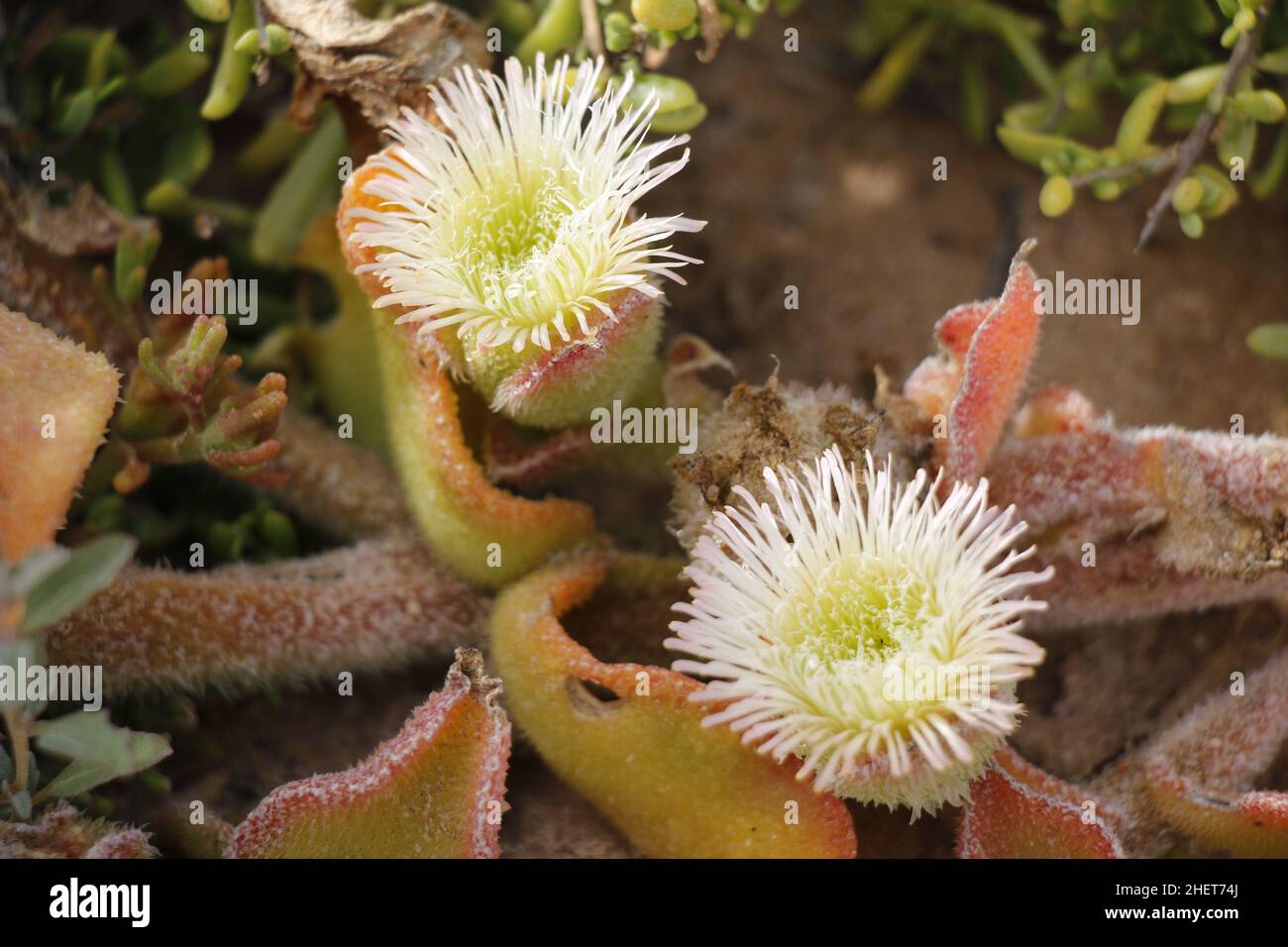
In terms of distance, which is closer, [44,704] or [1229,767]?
[44,704]

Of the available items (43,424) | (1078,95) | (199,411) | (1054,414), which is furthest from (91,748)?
(1078,95)

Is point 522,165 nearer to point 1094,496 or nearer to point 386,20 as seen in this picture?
point 386,20

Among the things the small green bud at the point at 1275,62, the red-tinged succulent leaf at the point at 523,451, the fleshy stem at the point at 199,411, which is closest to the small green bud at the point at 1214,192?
the small green bud at the point at 1275,62

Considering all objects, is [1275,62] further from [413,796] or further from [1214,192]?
[413,796]

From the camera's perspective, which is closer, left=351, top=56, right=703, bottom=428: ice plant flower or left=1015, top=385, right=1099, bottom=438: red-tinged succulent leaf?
left=351, top=56, right=703, bottom=428: ice plant flower

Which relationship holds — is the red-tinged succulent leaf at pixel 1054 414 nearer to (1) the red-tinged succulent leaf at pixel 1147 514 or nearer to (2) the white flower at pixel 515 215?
(1) the red-tinged succulent leaf at pixel 1147 514

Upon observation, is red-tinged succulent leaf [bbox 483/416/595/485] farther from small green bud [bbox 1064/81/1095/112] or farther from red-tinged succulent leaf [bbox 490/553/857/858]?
small green bud [bbox 1064/81/1095/112]

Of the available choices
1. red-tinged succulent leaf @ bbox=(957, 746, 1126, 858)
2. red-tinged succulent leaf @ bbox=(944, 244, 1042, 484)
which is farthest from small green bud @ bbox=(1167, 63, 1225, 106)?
red-tinged succulent leaf @ bbox=(957, 746, 1126, 858)
